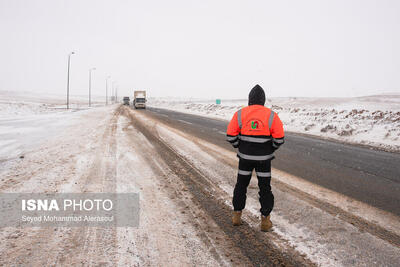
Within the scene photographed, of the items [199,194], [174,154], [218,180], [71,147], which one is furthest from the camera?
[71,147]

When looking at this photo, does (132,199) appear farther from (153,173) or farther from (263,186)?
(263,186)

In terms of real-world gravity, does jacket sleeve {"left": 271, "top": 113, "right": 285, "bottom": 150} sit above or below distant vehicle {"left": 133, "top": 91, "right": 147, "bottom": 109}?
below

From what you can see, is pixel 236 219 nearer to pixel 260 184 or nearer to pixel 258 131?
pixel 260 184

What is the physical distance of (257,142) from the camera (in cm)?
312

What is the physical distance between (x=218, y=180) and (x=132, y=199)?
1.83 metres

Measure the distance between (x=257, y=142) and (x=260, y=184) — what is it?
0.59 metres

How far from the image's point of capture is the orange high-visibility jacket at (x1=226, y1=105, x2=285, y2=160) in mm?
3074

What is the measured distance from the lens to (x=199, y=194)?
4.09 metres

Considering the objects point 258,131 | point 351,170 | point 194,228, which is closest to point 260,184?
point 258,131

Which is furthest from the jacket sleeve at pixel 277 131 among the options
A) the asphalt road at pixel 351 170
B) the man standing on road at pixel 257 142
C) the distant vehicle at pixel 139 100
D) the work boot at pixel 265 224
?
the distant vehicle at pixel 139 100

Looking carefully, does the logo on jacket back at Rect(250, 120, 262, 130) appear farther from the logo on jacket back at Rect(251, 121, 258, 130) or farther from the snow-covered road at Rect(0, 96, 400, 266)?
the snow-covered road at Rect(0, 96, 400, 266)

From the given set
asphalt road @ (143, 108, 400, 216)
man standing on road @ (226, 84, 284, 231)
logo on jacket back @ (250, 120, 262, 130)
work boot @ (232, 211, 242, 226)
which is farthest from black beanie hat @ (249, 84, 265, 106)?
asphalt road @ (143, 108, 400, 216)

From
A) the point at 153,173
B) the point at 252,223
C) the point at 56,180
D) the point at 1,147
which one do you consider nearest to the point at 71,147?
the point at 1,147

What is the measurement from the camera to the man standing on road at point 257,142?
308cm
